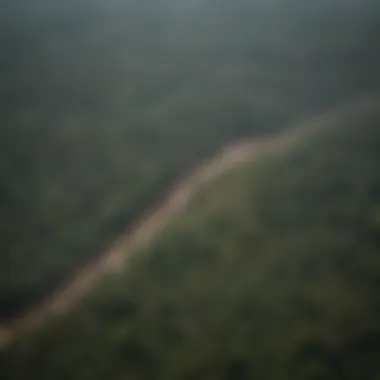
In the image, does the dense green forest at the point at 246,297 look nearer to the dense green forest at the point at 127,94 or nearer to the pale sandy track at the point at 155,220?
the pale sandy track at the point at 155,220

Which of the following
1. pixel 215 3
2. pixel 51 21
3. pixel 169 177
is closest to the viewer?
pixel 169 177

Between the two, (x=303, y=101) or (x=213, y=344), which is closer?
(x=213, y=344)

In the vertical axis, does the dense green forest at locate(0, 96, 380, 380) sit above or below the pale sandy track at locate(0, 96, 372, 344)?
below

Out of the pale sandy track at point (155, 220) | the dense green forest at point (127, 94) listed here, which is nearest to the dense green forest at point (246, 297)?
the pale sandy track at point (155, 220)

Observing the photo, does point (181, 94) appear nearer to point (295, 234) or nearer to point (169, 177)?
point (169, 177)

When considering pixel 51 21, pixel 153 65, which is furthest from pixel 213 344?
pixel 51 21

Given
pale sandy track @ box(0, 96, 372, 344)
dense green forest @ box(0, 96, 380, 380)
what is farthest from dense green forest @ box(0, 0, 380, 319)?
dense green forest @ box(0, 96, 380, 380)

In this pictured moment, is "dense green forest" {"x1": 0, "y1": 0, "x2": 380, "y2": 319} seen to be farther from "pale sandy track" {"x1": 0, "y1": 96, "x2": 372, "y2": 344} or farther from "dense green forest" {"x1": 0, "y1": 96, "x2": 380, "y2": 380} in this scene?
"dense green forest" {"x1": 0, "y1": 96, "x2": 380, "y2": 380}
